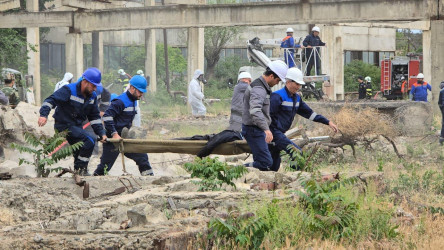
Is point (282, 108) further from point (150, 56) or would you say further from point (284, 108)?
point (150, 56)

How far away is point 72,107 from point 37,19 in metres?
18.1

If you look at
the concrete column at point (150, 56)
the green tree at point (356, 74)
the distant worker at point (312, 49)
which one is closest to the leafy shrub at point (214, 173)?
the distant worker at point (312, 49)

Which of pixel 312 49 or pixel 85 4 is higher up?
pixel 85 4

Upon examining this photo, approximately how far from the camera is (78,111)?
10.7m

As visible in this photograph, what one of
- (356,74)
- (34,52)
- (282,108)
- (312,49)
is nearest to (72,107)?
(282,108)

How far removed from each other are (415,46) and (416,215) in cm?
4979

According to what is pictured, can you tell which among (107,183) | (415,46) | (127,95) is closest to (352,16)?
(127,95)

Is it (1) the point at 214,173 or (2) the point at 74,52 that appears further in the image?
(2) the point at 74,52

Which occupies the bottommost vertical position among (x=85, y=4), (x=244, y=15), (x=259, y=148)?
(x=259, y=148)

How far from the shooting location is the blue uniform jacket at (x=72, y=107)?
1054 centimetres

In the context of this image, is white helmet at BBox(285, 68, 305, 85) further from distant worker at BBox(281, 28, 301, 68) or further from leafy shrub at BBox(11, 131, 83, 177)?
distant worker at BBox(281, 28, 301, 68)

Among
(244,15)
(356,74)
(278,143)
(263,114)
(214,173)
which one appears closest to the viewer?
(214,173)

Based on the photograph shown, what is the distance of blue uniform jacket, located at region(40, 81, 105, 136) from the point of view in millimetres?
10539

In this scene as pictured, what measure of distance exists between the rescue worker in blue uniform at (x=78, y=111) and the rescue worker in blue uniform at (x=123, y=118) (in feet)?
0.61
